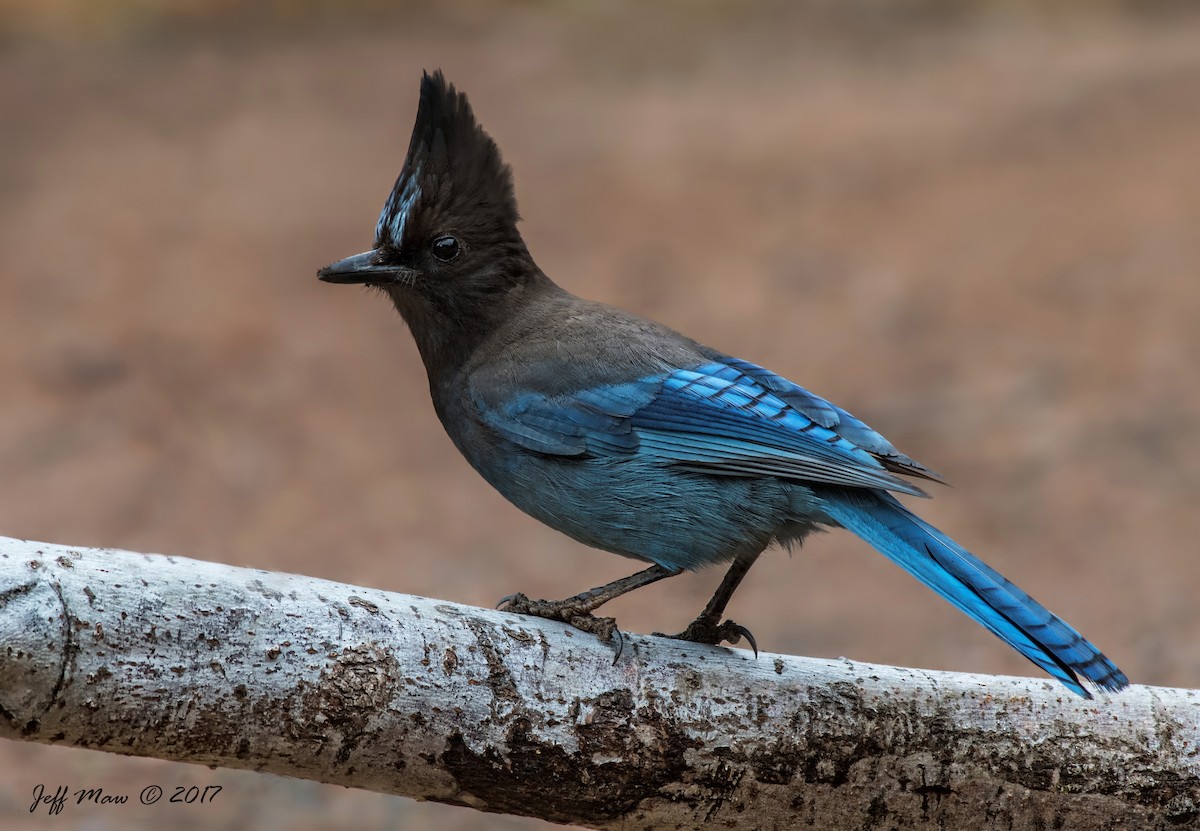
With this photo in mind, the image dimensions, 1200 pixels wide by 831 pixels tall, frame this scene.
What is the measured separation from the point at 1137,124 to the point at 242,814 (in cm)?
861

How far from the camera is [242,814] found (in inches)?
231

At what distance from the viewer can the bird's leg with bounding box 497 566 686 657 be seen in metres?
3.21

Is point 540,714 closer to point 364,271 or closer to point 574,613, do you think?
point 574,613

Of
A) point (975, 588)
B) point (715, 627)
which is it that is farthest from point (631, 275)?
point (975, 588)

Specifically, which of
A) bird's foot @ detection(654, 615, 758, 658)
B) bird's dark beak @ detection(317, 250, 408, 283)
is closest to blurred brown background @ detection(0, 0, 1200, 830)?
bird's foot @ detection(654, 615, 758, 658)

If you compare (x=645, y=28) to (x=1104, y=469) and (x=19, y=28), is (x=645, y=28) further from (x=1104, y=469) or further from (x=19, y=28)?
(x=1104, y=469)

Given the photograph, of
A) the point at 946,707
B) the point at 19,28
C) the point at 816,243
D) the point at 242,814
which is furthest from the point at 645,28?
the point at 946,707

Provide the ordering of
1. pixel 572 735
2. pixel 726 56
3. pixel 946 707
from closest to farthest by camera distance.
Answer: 1. pixel 572 735
2. pixel 946 707
3. pixel 726 56

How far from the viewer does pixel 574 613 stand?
3.28 m

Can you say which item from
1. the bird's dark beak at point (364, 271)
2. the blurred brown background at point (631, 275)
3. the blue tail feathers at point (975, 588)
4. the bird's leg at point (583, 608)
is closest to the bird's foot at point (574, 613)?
the bird's leg at point (583, 608)

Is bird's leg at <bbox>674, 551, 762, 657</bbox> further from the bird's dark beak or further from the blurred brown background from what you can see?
the blurred brown background

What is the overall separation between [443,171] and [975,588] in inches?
71.6

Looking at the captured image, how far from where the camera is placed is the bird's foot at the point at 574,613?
320 cm

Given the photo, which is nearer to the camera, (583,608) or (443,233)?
(583,608)
